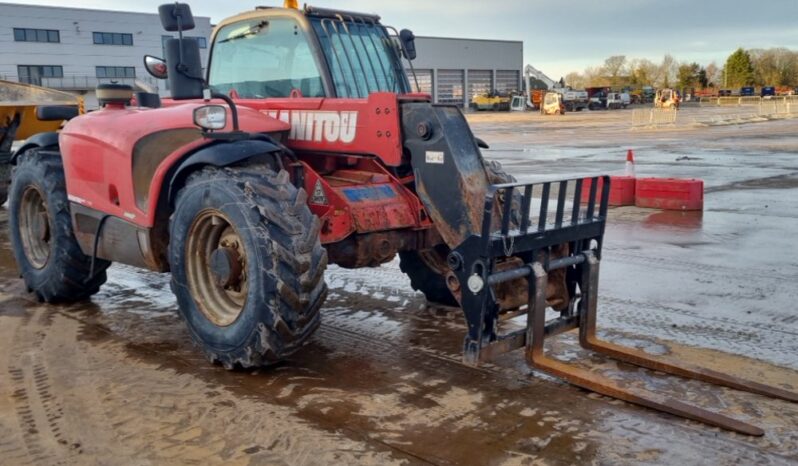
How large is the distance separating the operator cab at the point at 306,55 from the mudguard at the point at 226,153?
0.77 metres

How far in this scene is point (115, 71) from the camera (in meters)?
64.8

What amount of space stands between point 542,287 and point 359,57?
2.27m

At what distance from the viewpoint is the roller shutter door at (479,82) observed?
83938 mm

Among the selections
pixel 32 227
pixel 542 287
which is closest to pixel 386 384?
pixel 542 287

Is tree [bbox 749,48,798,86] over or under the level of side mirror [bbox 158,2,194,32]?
over

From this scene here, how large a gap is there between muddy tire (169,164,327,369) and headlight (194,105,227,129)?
0.29 metres

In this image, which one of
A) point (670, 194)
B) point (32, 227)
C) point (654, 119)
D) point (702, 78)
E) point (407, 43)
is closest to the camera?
point (407, 43)

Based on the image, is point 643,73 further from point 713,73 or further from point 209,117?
point 209,117

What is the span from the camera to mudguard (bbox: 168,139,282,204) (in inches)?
188

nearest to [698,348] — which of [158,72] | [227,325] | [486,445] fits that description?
[486,445]

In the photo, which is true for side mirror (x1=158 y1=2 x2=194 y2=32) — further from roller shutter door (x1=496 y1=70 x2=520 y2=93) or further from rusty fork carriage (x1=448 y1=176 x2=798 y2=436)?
roller shutter door (x1=496 y1=70 x2=520 y2=93)

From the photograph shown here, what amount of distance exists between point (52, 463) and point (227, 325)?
1.38m

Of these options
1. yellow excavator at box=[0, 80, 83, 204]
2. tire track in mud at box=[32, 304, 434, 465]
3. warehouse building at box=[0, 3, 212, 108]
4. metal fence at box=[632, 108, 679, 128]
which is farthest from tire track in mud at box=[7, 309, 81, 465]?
warehouse building at box=[0, 3, 212, 108]

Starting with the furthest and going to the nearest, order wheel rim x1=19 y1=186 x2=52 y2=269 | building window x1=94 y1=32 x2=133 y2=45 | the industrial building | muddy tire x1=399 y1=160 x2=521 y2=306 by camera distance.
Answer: building window x1=94 y1=32 x2=133 y2=45, the industrial building, wheel rim x1=19 y1=186 x2=52 y2=269, muddy tire x1=399 y1=160 x2=521 y2=306
